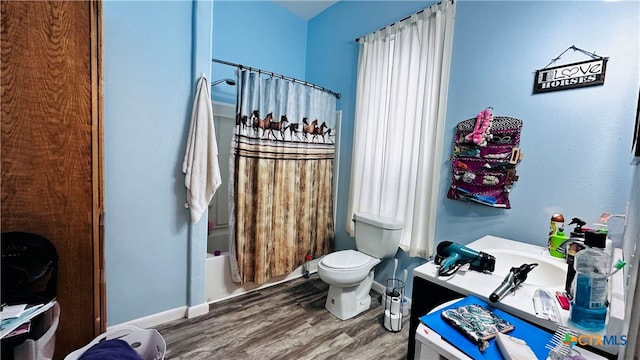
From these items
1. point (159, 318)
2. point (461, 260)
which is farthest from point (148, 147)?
point (461, 260)

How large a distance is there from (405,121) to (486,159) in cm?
69

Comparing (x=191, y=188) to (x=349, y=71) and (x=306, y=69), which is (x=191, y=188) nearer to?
(x=349, y=71)

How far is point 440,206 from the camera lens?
78.0 inches

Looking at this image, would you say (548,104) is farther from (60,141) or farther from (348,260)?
(60,141)

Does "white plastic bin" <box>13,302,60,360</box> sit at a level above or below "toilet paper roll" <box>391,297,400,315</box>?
above

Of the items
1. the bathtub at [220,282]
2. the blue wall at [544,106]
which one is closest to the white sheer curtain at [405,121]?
the blue wall at [544,106]

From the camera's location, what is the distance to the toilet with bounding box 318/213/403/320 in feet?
6.46

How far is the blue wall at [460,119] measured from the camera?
1312mm

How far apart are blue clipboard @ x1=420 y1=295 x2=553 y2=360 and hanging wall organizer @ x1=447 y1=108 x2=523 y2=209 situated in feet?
3.28

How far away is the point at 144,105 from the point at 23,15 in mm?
669

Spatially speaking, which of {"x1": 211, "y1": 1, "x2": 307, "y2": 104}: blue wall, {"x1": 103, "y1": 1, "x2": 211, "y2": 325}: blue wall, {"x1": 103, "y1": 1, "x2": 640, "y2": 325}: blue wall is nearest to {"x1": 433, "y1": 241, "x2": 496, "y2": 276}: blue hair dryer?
{"x1": 103, "y1": 1, "x2": 640, "y2": 325}: blue wall

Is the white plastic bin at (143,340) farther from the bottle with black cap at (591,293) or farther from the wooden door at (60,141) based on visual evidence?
the bottle with black cap at (591,293)

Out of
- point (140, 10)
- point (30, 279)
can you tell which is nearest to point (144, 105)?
point (140, 10)

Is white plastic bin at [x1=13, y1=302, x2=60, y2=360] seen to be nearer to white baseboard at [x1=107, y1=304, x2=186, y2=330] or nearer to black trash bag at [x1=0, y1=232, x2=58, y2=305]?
black trash bag at [x1=0, y1=232, x2=58, y2=305]
